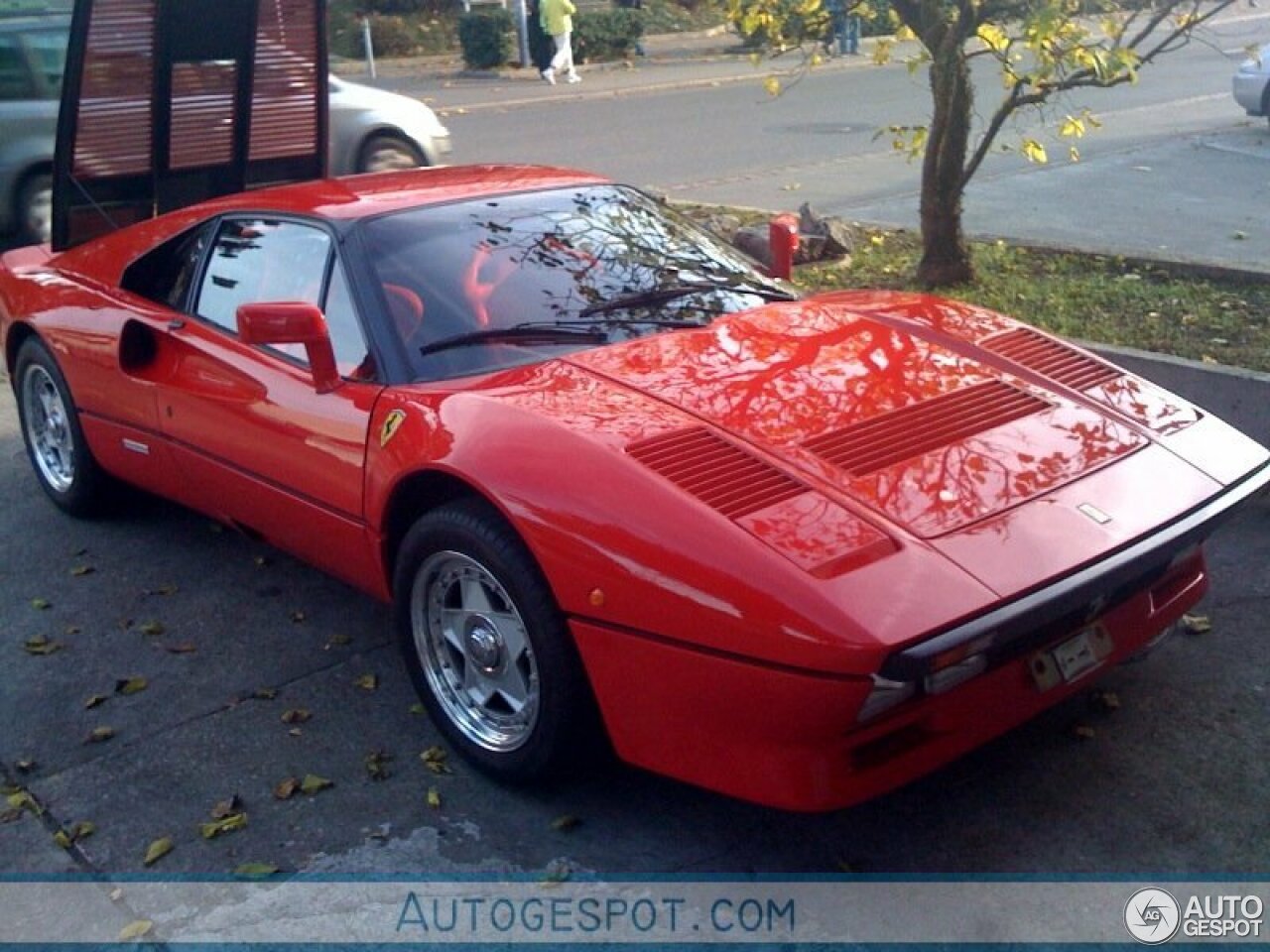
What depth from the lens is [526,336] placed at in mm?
4180

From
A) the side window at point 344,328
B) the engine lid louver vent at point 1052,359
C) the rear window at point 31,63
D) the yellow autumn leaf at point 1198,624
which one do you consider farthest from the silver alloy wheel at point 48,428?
the rear window at point 31,63

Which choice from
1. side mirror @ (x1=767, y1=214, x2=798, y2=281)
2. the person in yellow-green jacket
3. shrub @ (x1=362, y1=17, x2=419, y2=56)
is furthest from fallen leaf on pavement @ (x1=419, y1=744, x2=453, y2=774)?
shrub @ (x1=362, y1=17, x2=419, y2=56)

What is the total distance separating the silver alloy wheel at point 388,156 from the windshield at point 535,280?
23.5 feet

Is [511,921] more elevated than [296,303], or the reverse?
[296,303]

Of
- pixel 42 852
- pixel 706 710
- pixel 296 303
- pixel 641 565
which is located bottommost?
pixel 42 852

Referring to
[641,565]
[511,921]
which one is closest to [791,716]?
[641,565]

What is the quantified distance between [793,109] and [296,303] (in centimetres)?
Result: 1721

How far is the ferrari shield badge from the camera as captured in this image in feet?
12.8

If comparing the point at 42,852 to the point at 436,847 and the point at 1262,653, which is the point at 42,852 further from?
the point at 1262,653

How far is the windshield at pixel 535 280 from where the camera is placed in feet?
13.7

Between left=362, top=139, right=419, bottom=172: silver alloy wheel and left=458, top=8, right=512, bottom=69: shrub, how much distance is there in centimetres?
1643

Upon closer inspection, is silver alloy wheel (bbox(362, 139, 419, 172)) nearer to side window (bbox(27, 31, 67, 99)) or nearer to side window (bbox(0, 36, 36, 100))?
side window (bbox(27, 31, 67, 99))

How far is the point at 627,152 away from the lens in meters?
16.2

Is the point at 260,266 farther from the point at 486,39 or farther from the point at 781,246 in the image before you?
the point at 486,39
